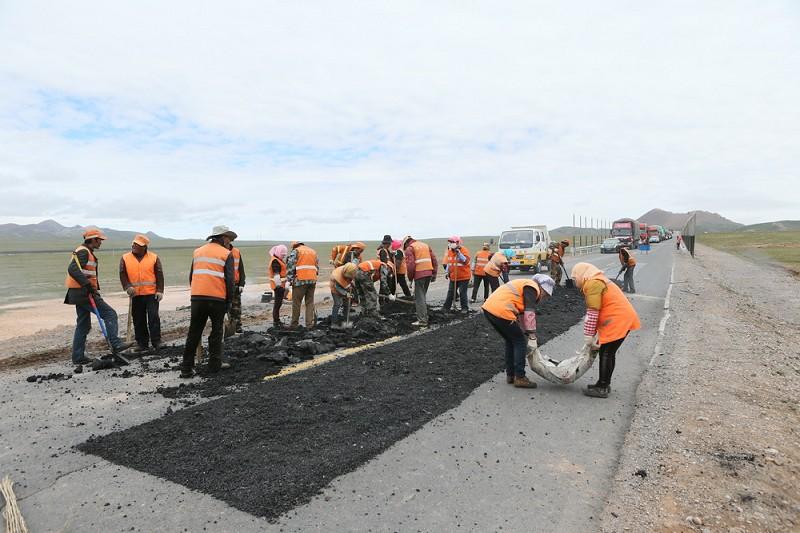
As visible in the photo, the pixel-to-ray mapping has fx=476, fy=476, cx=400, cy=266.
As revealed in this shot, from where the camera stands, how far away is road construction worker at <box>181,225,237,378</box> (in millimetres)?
6023

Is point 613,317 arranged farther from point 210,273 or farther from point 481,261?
point 481,261

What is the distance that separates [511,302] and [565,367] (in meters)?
1.03

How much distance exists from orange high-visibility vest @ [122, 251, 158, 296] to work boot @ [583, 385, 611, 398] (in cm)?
664

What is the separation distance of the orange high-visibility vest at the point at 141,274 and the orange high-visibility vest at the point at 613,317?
21.7ft

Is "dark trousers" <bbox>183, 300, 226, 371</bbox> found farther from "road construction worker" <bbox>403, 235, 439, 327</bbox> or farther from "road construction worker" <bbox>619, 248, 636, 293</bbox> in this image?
"road construction worker" <bbox>619, 248, 636, 293</bbox>

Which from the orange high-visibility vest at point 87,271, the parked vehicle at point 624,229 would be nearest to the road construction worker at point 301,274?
the orange high-visibility vest at point 87,271

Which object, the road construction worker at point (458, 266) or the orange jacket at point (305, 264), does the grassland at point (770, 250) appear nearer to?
the road construction worker at point (458, 266)

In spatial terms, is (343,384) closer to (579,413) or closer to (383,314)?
(579,413)

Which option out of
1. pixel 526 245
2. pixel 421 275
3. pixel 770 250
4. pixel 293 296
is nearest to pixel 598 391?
pixel 421 275

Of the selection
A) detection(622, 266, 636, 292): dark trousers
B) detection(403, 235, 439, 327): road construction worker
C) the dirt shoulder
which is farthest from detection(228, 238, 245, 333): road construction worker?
detection(622, 266, 636, 292): dark trousers

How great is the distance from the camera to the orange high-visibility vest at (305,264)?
29.8ft

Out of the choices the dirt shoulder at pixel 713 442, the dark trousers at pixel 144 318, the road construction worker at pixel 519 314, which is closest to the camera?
the dirt shoulder at pixel 713 442

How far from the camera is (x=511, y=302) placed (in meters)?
5.61

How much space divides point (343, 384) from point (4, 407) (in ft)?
12.0
